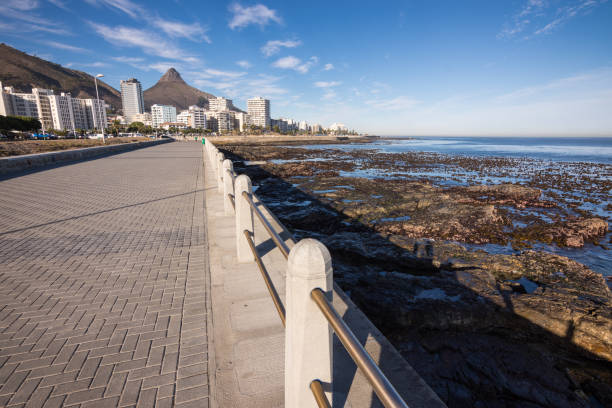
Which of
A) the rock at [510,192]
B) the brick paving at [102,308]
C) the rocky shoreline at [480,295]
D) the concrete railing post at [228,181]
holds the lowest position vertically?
the rocky shoreline at [480,295]

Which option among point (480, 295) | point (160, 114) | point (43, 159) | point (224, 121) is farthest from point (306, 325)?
point (160, 114)

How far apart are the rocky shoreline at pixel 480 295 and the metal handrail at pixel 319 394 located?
9.90 ft

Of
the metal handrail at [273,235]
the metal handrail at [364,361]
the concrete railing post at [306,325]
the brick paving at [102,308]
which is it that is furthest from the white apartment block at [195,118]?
the metal handrail at [364,361]

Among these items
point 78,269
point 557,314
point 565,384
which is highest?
point 78,269

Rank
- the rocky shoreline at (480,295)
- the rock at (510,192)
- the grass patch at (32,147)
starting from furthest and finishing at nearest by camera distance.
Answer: the grass patch at (32,147) < the rock at (510,192) < the rocky shoreline at (480,295)

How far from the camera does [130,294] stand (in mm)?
3680

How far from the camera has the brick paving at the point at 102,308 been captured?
2.30m

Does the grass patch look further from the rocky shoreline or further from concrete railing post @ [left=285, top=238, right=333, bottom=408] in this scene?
concrete railing post @ [left=285, top=238, right=333, bottom=408]

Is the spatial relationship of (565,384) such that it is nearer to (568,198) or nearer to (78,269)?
(78,269)

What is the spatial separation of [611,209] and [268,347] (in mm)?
19418

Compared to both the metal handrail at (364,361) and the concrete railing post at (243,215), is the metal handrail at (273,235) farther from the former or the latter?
the metal handrail at (364,361)

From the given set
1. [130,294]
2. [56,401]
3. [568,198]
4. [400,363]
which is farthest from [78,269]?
[568,198]

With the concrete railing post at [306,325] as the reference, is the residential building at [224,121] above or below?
above

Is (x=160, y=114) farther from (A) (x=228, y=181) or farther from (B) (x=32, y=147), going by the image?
(A) (x=228, y=181)
